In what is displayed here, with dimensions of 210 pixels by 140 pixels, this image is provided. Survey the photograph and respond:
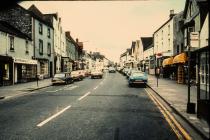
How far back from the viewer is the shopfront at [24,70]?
3023cm

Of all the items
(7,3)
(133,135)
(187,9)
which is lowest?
(133,135)

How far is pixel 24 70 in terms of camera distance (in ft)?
107

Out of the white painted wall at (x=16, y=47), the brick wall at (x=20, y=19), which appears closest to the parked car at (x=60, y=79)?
the white painted wall at (x=16, y=47)

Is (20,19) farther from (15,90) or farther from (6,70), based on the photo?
(15,90)

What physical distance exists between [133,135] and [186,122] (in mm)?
2535

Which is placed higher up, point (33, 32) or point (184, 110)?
point (33, 32)

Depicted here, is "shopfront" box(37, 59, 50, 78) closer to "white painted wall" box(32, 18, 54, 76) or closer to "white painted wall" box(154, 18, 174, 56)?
"white painted wall" box(32, 18, 54, 76)

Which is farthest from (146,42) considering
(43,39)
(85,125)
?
(85,125)

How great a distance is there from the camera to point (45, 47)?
4175cm

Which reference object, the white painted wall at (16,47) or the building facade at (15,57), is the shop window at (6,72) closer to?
the building facade at (15,57)

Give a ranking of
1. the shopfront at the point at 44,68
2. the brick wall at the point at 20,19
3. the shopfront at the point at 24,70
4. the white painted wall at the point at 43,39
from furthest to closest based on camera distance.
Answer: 1. the shopfront at the point at 44,68
2. the white painted wall at the point at 43,39
3. the brick wall at the point at 20,19
4. the shopfront at the point at 24,70

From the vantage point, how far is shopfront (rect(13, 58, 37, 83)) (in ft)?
99.2

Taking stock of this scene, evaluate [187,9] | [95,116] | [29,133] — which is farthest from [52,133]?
[187,9]

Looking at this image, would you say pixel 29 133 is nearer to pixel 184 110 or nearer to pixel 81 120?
pixel 81 120
